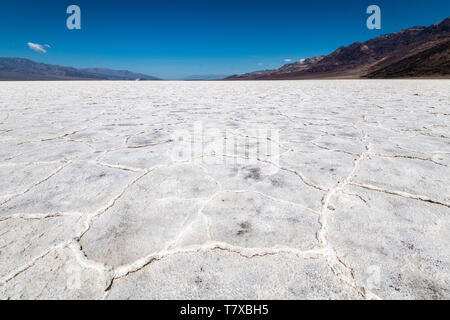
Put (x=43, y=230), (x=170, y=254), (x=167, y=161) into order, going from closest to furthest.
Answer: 1. (x=170, y=254)
2. (x=43, y=230)
3. (x=167, y=161)

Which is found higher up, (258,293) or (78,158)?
(78,158)

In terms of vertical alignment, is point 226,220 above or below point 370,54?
below

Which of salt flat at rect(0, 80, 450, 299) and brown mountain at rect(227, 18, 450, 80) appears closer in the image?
salt flat at rect(0, 80, 450, 299)

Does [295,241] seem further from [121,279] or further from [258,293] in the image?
[121,279]

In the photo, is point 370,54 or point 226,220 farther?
point 370,54

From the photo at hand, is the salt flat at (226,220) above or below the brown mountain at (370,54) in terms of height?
below

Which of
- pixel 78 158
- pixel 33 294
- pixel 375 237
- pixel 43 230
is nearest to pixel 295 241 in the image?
pixel 375 237

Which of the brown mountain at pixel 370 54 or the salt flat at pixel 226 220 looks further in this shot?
the brown mountain at pixel 370 54

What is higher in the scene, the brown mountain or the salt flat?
the brown mountain
